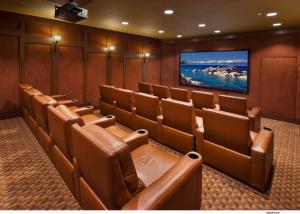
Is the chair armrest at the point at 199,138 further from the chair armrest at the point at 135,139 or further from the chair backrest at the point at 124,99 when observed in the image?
the chair backrest at the point at 124,99

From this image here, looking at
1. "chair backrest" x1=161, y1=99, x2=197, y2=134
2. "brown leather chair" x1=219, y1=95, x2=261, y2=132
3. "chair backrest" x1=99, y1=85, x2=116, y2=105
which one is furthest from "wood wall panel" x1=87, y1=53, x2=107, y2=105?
"brown leather chair" x1=219, y1=95, x2=261, y2=132

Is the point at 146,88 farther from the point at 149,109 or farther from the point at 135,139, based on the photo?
the point at 135,139

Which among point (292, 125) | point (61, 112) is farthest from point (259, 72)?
point (61, 112)

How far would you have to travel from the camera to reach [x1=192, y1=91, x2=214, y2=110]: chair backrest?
4.53m

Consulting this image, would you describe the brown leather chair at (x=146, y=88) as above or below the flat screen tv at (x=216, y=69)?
below

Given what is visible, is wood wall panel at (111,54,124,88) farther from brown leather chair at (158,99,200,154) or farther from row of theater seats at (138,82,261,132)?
brown leather chair at (158,99,200,154)

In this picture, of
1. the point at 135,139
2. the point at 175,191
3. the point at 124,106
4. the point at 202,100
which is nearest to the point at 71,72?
the point at 124,106

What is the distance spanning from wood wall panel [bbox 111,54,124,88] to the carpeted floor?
439cm

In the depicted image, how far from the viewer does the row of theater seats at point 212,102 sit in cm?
392

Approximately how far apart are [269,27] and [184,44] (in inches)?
142

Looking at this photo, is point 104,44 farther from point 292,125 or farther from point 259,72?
point 292,125

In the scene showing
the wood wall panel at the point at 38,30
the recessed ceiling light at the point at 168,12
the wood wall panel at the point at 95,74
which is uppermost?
the recessed ceiling light at the point at 168,12

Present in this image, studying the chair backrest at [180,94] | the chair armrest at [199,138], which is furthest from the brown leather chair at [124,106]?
the chair armrest at [199,138]

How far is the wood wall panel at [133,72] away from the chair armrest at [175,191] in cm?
666
